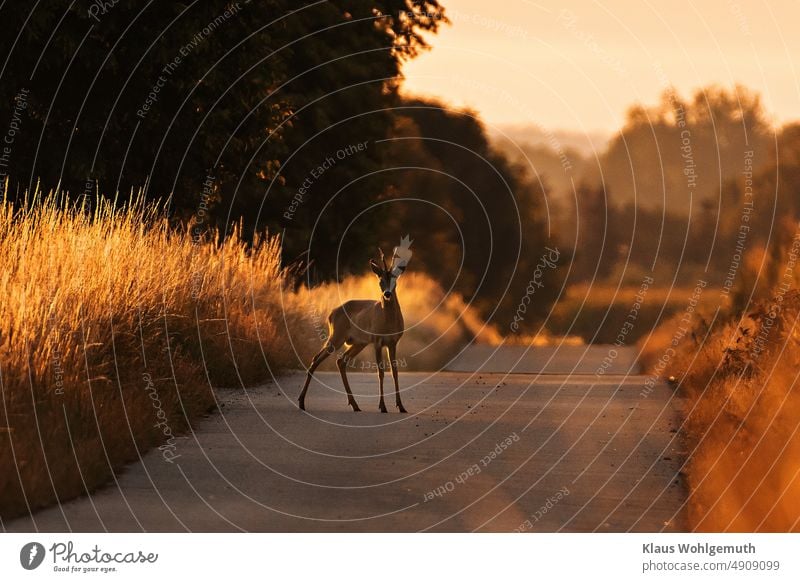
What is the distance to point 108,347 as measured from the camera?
14.9 m

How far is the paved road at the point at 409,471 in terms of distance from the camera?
34.3 ft

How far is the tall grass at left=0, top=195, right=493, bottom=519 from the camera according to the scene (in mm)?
11656

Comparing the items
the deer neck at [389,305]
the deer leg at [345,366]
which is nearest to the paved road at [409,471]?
the deer leg at [345,366]

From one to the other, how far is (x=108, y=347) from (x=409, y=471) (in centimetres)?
392

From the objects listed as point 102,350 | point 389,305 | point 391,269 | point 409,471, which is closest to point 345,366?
point 389,305

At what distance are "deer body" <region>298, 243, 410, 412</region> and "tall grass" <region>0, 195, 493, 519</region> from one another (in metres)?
1.53

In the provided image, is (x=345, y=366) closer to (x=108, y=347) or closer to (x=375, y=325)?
(x=375, y=325)

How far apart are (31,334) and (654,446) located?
5.67 m

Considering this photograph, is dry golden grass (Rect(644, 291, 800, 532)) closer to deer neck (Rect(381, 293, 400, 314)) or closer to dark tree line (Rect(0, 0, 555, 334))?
deer neck (Rect(381, 293, 400, 314))

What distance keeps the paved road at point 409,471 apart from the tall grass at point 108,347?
0.35 m

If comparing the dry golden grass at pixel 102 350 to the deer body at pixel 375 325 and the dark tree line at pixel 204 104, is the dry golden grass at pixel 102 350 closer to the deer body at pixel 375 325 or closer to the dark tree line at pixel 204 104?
the deer body at pixel 375 325

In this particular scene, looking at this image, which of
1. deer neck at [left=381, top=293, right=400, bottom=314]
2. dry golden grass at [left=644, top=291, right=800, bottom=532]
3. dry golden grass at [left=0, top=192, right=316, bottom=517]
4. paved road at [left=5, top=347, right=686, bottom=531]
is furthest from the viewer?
deer neck at [left=381, top=293, right=400, bottom=314]

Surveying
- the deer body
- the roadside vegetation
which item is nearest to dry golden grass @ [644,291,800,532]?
the roadside vegetation

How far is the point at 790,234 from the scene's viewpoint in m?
20.3
